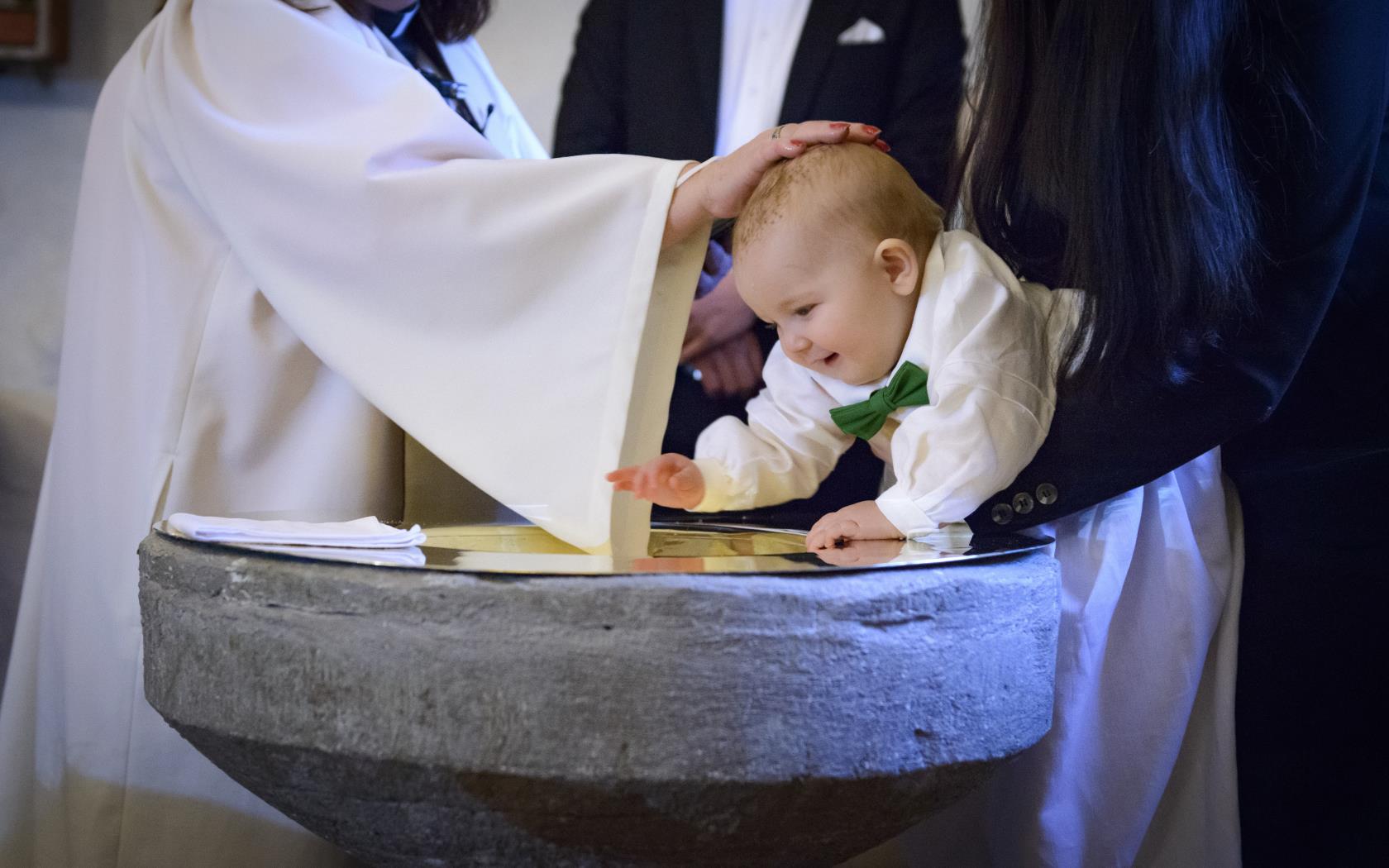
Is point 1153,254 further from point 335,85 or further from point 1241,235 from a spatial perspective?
point 335,85

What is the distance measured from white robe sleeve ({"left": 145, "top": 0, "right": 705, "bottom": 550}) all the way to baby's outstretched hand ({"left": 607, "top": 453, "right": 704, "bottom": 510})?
0.04 m

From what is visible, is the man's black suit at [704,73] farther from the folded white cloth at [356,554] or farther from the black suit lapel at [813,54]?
the folded white cloth at [356,554]

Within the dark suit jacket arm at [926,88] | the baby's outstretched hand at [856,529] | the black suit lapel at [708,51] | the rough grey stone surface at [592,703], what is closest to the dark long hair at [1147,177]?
the baby's outstretched hand at [856,529]

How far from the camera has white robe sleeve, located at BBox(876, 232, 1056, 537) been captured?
119 cm

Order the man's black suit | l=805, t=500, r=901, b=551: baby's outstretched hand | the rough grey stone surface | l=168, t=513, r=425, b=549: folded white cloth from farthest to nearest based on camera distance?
1. the man's black suit
2. l=805, t=500, r=901, b=551: baby's outstretched hand
3. l=168, t=513, r=425, b=549: folded white cloth
4. the rough grey stone surface

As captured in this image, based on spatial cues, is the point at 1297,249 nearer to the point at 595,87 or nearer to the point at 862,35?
the point at 862,35

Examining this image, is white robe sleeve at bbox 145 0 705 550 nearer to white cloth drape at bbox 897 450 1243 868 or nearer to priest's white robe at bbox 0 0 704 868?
priest's white robe at bbox 0 0 704 868

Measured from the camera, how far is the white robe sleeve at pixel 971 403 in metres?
1.19

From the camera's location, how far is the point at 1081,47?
127cm

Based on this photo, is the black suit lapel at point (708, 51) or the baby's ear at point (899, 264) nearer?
the baby's ear at point (899, 264)

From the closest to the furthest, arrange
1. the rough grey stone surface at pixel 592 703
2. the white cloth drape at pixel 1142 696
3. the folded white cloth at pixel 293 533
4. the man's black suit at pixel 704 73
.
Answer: the rough grey stone surface at pixel 592 703, the folded white cloth at pixel 293 533, the white cloth drape at pixel 1142 696, the man's black suit at pixel 704 73

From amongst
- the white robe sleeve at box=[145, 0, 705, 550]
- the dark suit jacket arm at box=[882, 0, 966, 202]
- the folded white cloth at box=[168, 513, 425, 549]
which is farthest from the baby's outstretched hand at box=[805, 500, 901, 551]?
the dark suit jacket arm at box=[882, 0, 966, 202]

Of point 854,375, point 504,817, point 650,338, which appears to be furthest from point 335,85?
point 504,817

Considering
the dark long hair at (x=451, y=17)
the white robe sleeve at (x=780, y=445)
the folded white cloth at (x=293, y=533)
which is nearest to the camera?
the folded white cloth at (x=293, y=533)
